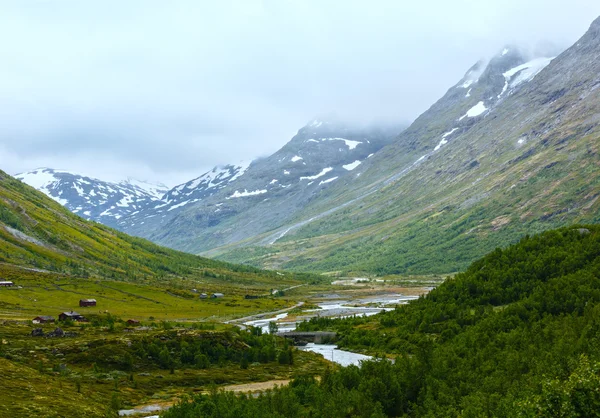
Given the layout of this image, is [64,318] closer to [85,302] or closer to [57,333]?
[57,333]

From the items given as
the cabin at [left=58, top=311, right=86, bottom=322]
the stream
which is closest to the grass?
the stream

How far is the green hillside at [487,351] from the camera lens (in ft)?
170

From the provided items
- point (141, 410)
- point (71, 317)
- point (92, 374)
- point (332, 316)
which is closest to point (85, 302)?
point (71, 317)

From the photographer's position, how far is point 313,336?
132 m

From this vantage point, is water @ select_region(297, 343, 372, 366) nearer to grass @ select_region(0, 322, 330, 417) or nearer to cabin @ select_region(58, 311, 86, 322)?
grass @ select_region(0, 322, 330, 417)

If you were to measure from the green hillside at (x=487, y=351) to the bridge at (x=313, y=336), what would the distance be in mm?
4542

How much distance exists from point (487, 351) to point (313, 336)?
60.1m

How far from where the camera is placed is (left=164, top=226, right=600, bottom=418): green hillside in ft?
170

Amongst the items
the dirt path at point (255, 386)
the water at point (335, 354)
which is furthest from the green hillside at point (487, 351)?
the dirt path at point (255, 386)

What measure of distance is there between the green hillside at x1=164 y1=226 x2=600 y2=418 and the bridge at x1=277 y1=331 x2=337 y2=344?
4542 mm

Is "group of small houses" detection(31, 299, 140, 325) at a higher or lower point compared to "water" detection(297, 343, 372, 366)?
higher

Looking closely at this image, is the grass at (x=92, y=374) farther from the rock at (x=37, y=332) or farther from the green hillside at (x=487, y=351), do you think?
the green hillside at (x=487, y=351)

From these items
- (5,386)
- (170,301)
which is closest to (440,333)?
(5,386)

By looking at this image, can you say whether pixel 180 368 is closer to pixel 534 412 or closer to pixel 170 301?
pixel 534 412
